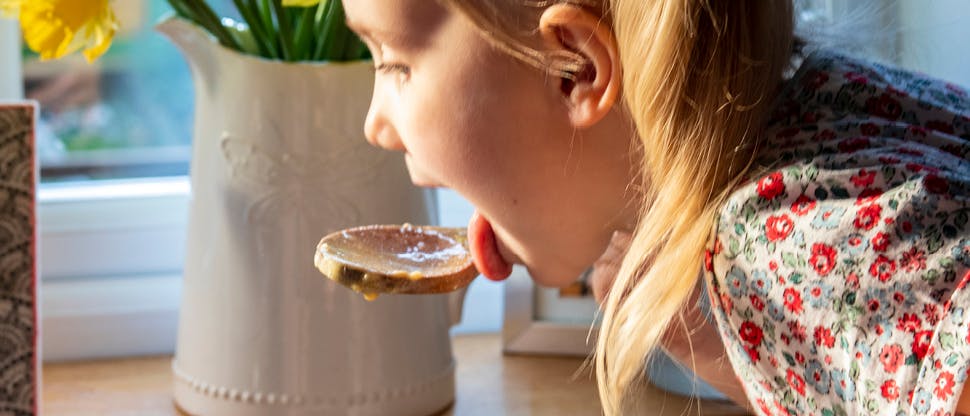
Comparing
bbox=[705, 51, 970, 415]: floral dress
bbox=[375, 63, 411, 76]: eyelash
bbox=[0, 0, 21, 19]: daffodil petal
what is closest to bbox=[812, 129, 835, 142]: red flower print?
bbox=[705, 51, 970, 415]: floral dress

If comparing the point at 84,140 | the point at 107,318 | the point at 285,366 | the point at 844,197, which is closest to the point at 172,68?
the point at 84,140

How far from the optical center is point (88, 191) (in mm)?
1085

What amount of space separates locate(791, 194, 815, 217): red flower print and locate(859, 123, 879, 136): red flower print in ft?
0.23

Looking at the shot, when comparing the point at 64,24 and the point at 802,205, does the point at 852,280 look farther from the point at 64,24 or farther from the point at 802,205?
the point at 64,24

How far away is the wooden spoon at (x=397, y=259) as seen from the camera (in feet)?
2.32

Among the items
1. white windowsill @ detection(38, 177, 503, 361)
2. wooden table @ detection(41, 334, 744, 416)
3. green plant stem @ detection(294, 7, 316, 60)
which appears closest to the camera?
green plant stem @ detection(294, 7, 316, 60)

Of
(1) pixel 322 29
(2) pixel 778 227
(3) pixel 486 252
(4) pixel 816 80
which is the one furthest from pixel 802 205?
(1) pixel 322 29

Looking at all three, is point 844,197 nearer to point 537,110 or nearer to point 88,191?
point 537,110

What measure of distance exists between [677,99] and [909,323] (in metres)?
0.14

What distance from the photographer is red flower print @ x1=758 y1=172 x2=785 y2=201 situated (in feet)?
1.85

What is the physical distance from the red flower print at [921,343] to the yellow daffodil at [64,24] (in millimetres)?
511

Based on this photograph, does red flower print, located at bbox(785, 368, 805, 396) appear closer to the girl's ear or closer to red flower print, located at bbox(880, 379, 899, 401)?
red flower print, located at bbox(880, 379, 899, 401)

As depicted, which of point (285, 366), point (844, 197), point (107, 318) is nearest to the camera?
point (844, 197)

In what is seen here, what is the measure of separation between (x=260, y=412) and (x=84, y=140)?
397 millimetres
